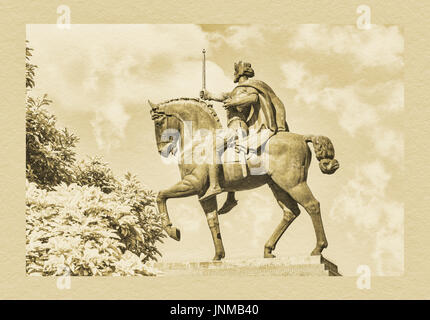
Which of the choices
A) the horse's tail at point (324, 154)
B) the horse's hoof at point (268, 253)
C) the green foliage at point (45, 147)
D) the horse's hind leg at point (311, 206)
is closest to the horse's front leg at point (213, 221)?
the horse's hoof at point (268, 253)

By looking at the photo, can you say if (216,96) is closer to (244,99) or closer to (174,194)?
(244,99)

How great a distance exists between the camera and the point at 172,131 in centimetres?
1938

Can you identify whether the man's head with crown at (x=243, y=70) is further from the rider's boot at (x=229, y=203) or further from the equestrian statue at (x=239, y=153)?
the rider's boot at (x=229, y=203)

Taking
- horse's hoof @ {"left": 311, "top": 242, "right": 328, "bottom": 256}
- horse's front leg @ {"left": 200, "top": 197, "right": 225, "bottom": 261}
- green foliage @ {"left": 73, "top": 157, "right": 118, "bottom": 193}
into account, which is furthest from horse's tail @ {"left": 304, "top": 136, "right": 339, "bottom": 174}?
green foliage @ {"left": 73, "top": 157, "right": 118, "bottom": 193}

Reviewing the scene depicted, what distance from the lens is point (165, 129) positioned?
19.4 meters

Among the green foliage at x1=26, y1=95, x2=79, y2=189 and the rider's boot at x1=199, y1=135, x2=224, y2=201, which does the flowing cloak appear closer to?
the rider's boot at x1=199, y1=135, x2=224, y2=201

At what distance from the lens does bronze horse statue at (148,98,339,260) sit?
18688 mm

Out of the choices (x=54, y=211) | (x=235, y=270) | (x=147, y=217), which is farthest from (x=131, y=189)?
(x=235, y=270)

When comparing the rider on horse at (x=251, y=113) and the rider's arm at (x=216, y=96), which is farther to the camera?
the rider's arm at (x=216, y=96)

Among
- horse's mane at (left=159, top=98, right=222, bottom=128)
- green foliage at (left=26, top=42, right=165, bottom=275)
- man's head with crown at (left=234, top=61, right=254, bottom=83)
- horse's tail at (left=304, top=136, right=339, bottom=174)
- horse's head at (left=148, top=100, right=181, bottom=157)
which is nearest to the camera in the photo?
horse's tail at (left=304, top=136, right=339, bottom=174)

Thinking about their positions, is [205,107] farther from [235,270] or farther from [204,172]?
[235,270]

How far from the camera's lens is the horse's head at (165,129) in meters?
19.4

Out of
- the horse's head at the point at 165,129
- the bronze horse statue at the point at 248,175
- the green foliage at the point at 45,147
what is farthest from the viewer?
the green foliage at the point at 45,147

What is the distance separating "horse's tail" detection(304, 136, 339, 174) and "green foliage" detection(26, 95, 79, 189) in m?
4.76
